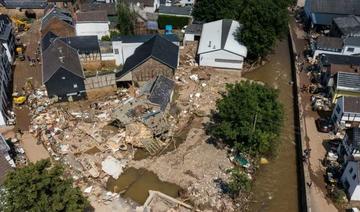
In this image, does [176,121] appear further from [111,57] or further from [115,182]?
[111,57]

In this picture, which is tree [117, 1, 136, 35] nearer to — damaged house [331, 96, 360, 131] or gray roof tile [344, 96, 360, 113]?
damaged house [331, 96, 360, 131]

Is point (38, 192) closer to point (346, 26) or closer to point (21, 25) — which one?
point (21, 25)

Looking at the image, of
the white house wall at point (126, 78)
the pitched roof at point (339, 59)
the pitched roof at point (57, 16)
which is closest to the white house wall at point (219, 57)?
the white house wall at point (126, 78)

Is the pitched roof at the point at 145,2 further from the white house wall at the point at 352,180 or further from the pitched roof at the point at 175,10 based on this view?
the white house wall at the point at 352,180

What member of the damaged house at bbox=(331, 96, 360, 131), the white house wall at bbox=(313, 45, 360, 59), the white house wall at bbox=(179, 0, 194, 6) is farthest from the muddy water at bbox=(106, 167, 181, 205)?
the white house wall at bbox=(179, 0, 194, 6)

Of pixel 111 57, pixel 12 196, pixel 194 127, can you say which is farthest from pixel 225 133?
pixel 111 57
